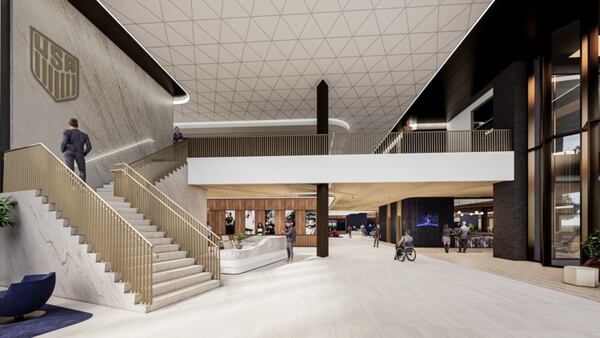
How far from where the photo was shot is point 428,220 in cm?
2109

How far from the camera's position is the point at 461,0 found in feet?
33.2

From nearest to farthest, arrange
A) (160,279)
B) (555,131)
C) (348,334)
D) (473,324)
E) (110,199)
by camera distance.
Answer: (348,334) → (473,324) → (160,279) → (110,199) → (555,131)

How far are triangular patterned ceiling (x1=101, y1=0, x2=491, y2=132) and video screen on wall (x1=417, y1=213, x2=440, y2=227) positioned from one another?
777 centimetres

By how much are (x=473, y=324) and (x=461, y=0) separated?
934 centimetres

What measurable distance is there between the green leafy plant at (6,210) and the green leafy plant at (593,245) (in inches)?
542

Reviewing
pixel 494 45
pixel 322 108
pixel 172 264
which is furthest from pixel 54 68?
pixel 494 45

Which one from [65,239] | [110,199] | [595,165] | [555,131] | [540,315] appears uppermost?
[555,131]

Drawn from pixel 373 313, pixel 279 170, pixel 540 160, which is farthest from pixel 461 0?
pixel 373 313

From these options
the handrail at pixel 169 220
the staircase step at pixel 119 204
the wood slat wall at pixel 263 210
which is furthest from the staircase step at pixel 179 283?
the wood slat wall at pixel 263 210

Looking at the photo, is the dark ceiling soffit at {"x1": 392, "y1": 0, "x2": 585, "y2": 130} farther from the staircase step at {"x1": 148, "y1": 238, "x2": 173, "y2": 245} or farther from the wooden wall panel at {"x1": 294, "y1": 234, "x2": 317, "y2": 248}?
the staircase step at {"x1": 148, "y1": 238, "x2": 173, "y2": 245}

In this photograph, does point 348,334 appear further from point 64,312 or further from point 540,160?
point 540,160

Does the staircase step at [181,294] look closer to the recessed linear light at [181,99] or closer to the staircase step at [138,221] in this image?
the staircase step at [138,221]

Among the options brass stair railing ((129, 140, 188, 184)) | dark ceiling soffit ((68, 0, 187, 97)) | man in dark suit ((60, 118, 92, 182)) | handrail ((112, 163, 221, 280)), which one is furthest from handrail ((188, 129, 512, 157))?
man in dark suit ((60, 118, 92, 182))

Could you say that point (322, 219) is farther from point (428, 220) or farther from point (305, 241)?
point (428, 220)
